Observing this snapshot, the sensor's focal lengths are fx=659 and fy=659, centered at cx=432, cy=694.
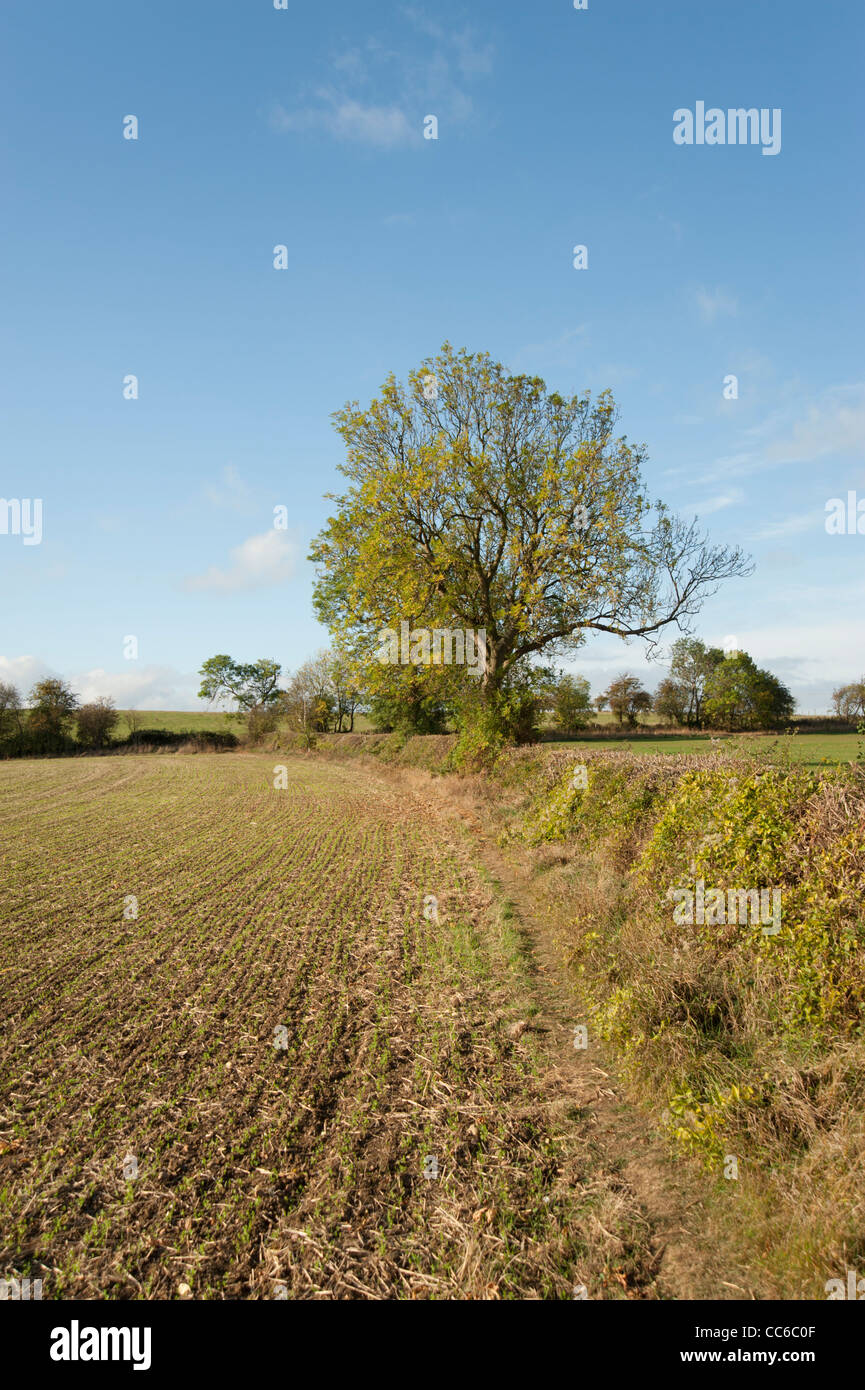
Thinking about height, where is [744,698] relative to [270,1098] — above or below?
above

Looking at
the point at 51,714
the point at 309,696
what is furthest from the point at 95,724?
the point at 309,696

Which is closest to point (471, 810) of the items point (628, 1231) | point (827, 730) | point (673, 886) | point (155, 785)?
point (673, 886)

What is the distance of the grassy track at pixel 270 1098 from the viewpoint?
363cm

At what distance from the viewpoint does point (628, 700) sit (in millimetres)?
68188

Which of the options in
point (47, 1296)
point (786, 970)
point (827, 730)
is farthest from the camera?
point (827, 730)

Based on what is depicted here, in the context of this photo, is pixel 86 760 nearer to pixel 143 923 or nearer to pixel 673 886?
pixel 143 923

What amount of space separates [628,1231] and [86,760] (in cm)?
5434

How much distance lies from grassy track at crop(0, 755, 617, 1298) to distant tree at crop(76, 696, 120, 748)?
51332mm

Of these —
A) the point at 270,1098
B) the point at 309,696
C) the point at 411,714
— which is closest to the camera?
the point at 270,1098

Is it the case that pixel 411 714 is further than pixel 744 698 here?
No

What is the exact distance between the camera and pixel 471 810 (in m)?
19.5

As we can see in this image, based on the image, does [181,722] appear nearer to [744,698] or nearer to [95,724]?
[95,724]

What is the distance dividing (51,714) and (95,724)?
143 inches

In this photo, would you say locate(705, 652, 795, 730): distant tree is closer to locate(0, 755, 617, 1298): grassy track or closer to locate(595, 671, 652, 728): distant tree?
locate(595, 671, 652, 728): distant tree
